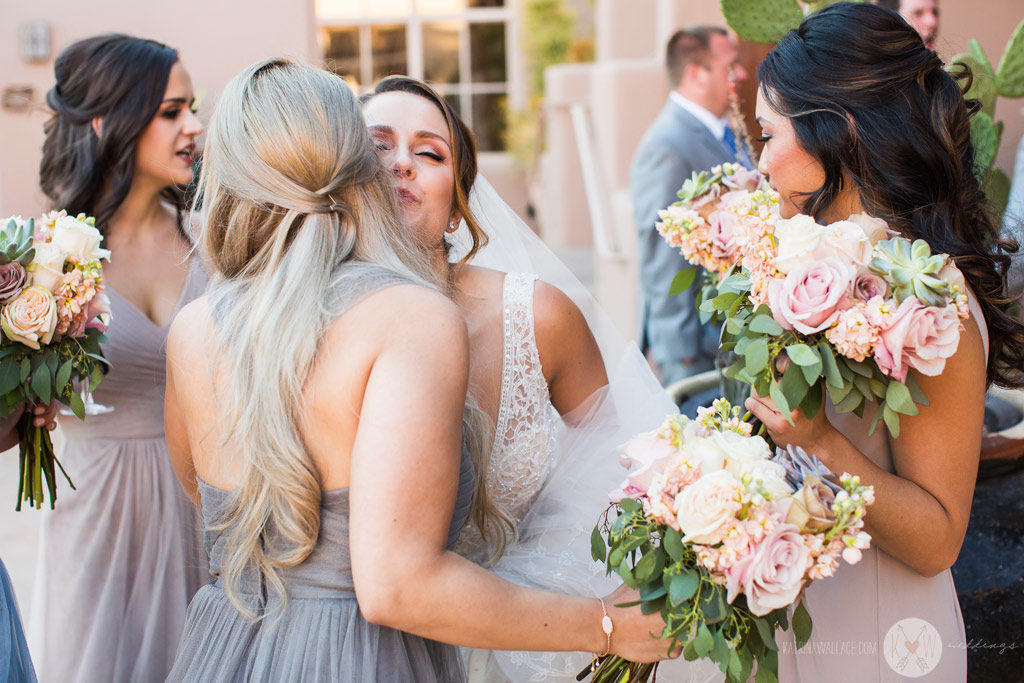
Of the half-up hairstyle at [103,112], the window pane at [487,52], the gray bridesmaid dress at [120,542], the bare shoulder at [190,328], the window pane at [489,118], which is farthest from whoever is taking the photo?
the window pane at [489,118]

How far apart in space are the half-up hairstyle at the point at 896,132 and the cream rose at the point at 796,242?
1.33ft

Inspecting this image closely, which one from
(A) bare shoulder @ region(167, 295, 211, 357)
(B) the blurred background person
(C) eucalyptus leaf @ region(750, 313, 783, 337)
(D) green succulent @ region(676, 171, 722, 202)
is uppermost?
(B) the blurred background person

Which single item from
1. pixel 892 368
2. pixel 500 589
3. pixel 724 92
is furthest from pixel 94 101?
pixel 724 92

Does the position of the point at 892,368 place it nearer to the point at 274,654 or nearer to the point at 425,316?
the point at 425,316

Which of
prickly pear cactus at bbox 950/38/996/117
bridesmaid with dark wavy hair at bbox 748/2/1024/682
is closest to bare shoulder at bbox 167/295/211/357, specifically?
bridesmaid with dark wavy hair at bbox 748/2/1024/682

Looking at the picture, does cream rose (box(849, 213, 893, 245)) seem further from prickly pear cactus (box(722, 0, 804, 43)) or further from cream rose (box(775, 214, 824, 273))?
prickly pear cactus (box(722, 0, 804, 43))

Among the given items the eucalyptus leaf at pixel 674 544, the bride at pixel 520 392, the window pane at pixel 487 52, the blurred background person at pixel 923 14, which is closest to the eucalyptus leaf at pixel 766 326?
the eucalyptus leaf at pixel 674 544

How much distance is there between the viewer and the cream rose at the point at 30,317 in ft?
6.87

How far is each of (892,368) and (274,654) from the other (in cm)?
120

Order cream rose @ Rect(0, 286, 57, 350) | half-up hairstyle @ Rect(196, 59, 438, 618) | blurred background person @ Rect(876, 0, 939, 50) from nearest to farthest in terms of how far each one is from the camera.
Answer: half-up hairstyle @ Rect(196, 59, 438, 618) → cream rose @ Rect(0, 286, 57, 350) → blurred background person @ Rect(876, 0, 939, 50)

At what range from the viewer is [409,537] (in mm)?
1479

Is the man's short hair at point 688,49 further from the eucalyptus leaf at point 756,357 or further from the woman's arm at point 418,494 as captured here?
the woman's arm at point 418,494

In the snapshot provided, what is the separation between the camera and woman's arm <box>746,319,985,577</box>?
69.0 inches

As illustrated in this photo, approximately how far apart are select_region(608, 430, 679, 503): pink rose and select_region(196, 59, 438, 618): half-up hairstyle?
479 millimetres
